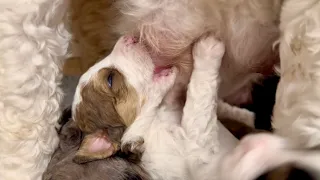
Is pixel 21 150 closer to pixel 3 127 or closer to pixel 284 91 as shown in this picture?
pixel 3 127

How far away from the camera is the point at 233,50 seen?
1420 millimetres

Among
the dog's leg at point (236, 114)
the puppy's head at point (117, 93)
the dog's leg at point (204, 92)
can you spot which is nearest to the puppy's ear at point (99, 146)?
the puppy's head at point (117, 93)

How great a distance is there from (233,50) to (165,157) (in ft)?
0.81

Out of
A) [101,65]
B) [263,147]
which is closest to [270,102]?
[101,65]

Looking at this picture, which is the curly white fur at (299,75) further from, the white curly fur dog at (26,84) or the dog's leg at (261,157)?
A: the white curly fur dog at (26,84)

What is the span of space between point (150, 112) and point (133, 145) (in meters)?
0.08

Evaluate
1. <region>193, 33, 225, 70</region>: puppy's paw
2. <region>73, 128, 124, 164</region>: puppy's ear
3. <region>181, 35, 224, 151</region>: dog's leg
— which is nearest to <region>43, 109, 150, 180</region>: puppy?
<region>73, 128, 124, 164</region>: puppy's ear

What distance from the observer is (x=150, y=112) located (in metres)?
1.45

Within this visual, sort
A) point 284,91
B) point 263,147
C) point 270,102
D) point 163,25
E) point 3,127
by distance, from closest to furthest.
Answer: point 263,147
point 284,91
point 3,127
point 163,25
point 270,102

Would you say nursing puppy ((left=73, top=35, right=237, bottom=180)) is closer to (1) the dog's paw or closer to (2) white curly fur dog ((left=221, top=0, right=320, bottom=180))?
(1) the dog's paw

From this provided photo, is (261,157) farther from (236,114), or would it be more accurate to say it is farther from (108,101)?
(236,114)

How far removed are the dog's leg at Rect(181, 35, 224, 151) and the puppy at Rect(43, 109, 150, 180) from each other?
0.13 metres

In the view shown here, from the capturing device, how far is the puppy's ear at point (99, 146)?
1.39 m

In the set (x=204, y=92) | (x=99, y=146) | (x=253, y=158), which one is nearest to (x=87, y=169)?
(x=99, y=146)
